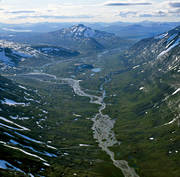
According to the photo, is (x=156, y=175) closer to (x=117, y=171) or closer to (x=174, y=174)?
(x=174, y=174)

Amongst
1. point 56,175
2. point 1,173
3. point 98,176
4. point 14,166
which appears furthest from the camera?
point 98,176

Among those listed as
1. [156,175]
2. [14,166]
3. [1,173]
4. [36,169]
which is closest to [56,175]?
[36,169]

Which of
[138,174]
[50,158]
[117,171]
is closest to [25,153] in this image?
[50,158]

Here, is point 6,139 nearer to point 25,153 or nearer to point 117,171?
point 25,153

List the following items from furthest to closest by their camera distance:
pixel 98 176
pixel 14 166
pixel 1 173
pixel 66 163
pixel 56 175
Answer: pixel 66 163
pixel 98 176
pixel 56 175
pixel 14 166
pixel 1 173

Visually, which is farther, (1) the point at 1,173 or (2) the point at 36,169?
(2) the point at 36,169

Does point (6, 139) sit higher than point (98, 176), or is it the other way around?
point (6, 139)

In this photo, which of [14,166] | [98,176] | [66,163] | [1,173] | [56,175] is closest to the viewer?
[1,173]

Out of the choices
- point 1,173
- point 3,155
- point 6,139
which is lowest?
→ point 1,173

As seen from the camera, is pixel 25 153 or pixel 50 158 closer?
pixel 25 153
